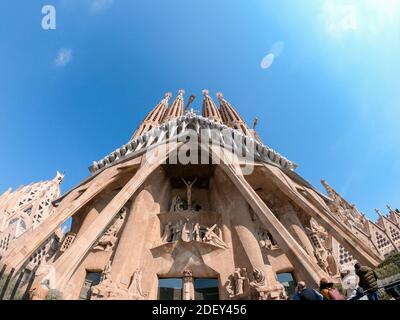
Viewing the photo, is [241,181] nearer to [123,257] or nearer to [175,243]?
[175,243]

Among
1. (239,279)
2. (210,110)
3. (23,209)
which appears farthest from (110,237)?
(210,110)

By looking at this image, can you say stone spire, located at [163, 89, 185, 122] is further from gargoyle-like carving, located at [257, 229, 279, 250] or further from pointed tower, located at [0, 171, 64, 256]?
gargoyle-like carving, located at [257, 229, 279, 250]

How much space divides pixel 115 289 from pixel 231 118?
2525cm

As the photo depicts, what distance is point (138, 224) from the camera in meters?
12.4

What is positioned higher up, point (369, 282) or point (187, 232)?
point (187, 232)

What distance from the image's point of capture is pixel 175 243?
476 inches

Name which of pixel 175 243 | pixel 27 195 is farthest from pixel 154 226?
pixel 27 195

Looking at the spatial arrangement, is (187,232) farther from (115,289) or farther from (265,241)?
(115,289)

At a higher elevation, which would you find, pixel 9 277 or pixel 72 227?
pixel 72 227

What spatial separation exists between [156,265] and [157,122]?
20444 mm

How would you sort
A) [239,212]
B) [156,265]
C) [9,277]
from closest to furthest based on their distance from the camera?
1. [9,277]
2. [156,265]
3. [239,212]
